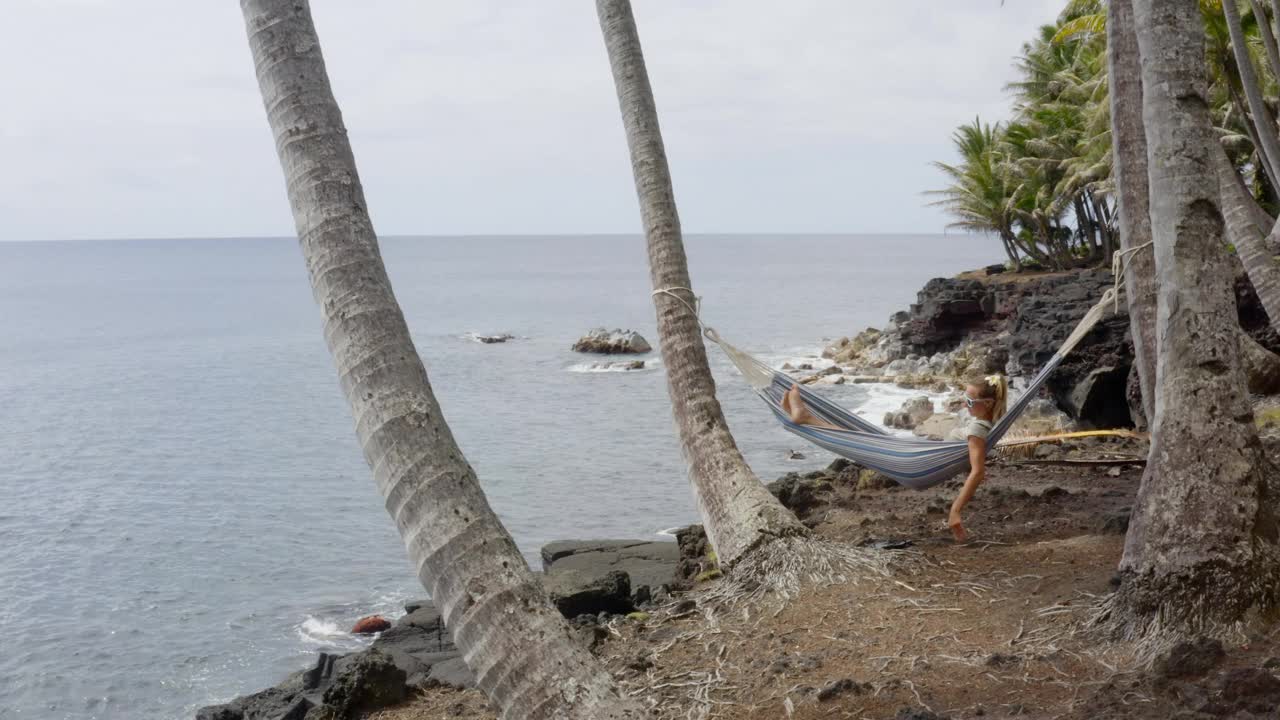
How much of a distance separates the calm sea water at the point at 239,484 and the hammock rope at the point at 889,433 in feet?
16.4

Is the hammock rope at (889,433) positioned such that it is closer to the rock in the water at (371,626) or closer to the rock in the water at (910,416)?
Result: the rock in the water at (371,626)

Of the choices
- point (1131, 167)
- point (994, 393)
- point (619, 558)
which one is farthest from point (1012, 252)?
point (994, 393)

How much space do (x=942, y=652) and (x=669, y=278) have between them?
2.53 meters

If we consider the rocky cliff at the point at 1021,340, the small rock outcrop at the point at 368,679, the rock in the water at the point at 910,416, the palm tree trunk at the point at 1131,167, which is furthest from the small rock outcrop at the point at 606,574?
the rock in the water at the point at 910,416

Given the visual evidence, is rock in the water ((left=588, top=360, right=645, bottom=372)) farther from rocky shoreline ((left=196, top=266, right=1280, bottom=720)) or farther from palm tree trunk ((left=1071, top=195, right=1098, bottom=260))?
palm tree trunk ((left=1071, top=195, right=1098, bottom=260))

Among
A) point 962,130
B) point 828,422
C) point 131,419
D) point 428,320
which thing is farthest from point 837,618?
point 428,320

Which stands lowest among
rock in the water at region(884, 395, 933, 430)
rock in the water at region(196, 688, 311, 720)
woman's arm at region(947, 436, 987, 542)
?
rock in the water at region(884, 395, 933, 430)

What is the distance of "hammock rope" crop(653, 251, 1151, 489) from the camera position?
560cm

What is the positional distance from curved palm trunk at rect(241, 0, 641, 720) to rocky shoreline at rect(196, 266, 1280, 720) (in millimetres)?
2846

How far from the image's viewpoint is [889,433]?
562cm

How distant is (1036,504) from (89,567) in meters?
10.5

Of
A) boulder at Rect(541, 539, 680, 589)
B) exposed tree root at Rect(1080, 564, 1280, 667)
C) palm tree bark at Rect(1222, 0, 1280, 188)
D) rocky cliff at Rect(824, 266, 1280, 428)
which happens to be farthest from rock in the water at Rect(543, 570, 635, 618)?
palm tree bark at Rect(1222, 0, 1280, 188)

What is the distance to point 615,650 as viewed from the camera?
4945 mm

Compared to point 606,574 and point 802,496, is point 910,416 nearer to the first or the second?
point 802,496
